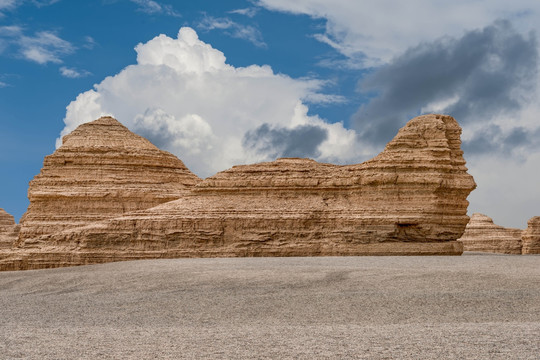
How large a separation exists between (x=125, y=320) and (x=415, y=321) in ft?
21.0

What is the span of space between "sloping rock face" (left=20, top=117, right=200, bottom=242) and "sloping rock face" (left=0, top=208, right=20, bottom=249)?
16618mm

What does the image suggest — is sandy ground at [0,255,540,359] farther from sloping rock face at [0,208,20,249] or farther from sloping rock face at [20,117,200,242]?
sloping rock face at [0,208,20,249]

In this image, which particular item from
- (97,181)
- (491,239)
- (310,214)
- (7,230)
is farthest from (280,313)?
(7,230)

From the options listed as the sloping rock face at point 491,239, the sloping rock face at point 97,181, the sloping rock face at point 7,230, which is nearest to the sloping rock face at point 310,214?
the sloping rock face at point 97,181

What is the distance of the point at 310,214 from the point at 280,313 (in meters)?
18.9

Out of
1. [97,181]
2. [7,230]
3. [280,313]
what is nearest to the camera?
[280,313]

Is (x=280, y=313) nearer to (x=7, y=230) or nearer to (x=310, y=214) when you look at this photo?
(x=310, y=214)

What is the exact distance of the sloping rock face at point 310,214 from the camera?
110 feet

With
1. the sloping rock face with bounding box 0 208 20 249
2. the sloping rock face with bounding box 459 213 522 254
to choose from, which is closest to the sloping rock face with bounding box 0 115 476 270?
the sloping rock face with bounding box 0 208 20 249

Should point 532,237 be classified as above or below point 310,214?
above

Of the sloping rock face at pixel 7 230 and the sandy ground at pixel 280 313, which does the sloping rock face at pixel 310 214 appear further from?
the sloping rock face at pixel 7 230

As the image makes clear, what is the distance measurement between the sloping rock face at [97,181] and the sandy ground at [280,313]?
18698mm

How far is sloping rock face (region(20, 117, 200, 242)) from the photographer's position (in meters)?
44.6

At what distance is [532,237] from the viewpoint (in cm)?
6800
